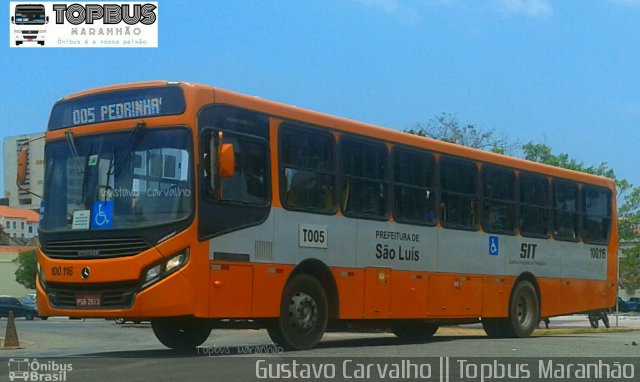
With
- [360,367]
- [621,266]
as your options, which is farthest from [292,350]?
[621,266]

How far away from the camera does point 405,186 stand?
1675 centimetres

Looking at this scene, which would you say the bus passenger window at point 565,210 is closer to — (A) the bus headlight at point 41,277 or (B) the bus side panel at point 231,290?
(B) the bus side panel at point 231,290

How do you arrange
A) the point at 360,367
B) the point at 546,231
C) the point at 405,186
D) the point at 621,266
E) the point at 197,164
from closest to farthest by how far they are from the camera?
the point at 360,367, the point at 197,164, the point at 405,186, the point at 546,231, the point at 621,266

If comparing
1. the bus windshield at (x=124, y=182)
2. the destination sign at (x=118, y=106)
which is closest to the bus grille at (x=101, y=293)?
the bus windshield at (x=124, y=182)

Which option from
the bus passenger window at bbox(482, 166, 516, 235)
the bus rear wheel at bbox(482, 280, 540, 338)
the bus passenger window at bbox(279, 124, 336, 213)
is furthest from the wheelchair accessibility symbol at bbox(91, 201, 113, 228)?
the bus rear wheel at bbox(482, 280, 540, 338)

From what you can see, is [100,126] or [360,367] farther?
[100,126]

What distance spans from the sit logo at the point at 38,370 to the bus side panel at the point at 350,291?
4526 millimetres

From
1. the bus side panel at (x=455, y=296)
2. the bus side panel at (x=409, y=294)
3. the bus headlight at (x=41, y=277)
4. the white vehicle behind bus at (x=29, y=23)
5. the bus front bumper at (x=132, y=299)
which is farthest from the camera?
the white vehicle behind bus at (x=29, y=23)

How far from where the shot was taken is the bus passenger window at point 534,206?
20.1 meters

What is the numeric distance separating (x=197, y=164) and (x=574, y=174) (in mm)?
11805

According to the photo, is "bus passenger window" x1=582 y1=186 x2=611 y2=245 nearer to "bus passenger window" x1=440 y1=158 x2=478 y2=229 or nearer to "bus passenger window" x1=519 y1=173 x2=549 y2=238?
"bus passenger window" x1=519 y1=173 x2=549 y2=238

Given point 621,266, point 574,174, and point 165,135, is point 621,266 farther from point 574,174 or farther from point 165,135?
point 165,135

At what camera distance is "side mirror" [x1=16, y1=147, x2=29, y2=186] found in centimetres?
1420

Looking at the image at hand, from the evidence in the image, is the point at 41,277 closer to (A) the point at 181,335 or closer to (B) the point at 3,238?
(A) the point at 181,335
